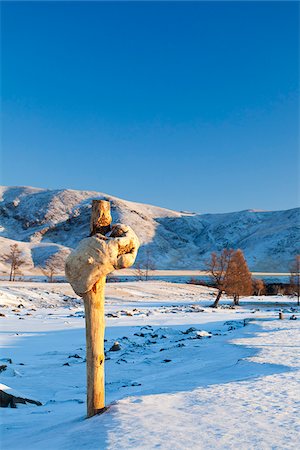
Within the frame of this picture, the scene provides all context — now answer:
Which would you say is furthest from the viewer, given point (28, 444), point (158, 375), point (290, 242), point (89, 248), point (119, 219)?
point (119, 219)

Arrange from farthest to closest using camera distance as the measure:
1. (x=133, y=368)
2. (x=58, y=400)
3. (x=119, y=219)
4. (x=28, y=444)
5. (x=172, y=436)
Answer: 1. (x=119, y=219)
2. (x=133, y=368)
3. (x=58, y=400)
4. (x=28, y=444)
5. (x=172, y=436)

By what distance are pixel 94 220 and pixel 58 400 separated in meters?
5.72

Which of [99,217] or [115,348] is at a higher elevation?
[99,217]

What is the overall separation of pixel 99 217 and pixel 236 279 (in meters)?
49.5

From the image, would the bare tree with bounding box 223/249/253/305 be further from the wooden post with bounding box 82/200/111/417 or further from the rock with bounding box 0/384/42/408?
the wooden post with bounding box 82/200/111/417

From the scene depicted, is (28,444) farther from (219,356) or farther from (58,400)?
(219,356)

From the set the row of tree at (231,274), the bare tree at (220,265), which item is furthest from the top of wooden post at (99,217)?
the bare tree at (220,265)

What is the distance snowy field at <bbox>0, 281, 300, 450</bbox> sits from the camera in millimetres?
6340

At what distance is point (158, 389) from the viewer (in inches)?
382

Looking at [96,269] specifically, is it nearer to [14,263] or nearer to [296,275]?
[14,263]

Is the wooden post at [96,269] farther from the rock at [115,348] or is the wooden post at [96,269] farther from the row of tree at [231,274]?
the row of tree at [231,274]

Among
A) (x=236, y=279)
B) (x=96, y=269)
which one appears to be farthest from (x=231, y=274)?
(x=96, y=269)

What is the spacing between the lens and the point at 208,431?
638cm

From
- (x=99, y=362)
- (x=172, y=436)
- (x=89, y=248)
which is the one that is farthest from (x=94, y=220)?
(x=172, y=436)
